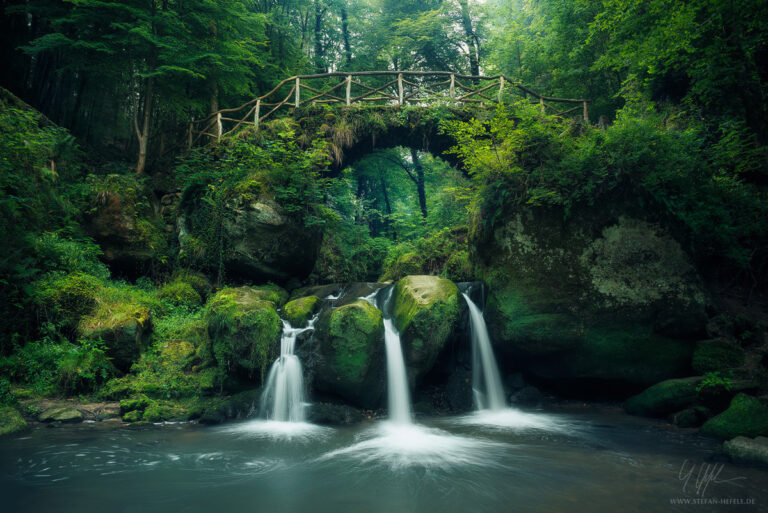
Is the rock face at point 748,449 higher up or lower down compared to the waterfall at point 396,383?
lower down

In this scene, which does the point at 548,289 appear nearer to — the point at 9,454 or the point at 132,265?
the point at 9,454

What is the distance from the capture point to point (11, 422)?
15.4ft

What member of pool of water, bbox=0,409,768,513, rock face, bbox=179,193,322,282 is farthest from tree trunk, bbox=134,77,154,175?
pool of water, bbox=0,409,768,513

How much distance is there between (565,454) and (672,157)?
17.7ft

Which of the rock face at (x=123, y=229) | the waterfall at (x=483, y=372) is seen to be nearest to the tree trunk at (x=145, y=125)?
the rock face at (x=123, y=229)

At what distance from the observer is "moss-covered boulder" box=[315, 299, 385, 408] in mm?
6031

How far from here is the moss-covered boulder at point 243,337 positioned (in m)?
6.10

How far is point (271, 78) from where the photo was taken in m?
14.3

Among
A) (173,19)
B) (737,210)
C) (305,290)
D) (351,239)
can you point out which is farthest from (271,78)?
(737,210)

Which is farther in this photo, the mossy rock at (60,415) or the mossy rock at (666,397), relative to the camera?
the mossy rock at (666,397)

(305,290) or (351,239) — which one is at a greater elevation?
(351,239)

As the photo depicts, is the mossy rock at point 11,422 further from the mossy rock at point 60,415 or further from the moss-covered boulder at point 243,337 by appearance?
the moss-covered boulder at point 243,337

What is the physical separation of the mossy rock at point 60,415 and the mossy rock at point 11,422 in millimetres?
245
